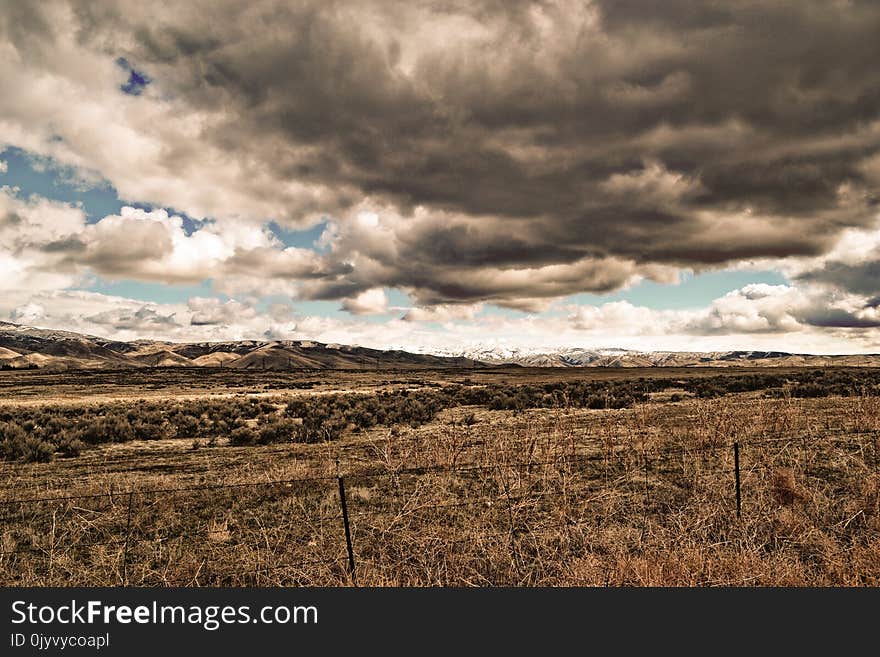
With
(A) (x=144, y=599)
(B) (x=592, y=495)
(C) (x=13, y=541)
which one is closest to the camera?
(A) (x=144, y=599)

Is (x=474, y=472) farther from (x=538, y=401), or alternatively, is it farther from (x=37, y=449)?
(x=538, y=401)

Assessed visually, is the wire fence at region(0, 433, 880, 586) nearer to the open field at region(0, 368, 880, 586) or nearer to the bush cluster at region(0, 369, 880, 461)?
the open field at region(0, 368, 880, 586)

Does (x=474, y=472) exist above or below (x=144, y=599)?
below

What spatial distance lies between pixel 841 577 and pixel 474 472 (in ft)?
28.0

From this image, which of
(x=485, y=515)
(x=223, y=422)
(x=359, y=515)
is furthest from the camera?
(x=223, y=422)

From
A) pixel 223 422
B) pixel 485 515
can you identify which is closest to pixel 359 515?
pixel 485 515

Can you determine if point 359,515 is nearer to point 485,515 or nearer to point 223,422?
point 485,515

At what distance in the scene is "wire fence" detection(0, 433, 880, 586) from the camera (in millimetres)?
8164

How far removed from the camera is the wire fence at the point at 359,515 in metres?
8.16

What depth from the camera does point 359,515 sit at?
11055mm

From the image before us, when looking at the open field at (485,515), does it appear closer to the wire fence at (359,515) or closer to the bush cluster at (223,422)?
the wire fence at (359,515)

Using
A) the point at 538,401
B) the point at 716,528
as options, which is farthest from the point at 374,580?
the point at 538,401

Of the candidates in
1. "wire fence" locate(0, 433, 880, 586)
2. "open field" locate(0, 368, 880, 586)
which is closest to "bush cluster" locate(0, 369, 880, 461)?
"open field" locate(0, 368, 880, 586)

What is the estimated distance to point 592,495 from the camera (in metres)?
11.3
